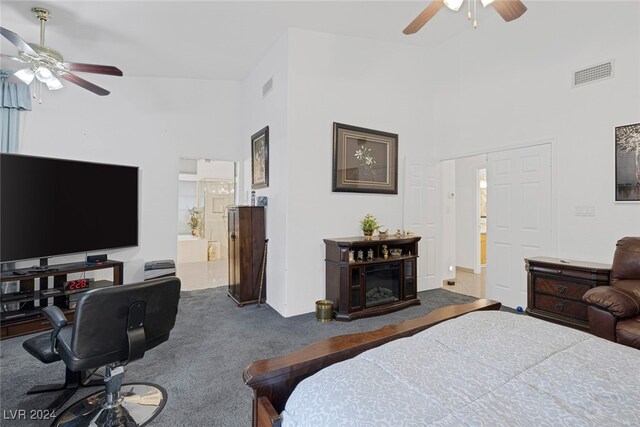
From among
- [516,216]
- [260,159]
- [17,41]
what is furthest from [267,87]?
[516,216]

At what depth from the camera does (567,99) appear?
353 cm

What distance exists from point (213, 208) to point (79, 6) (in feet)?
18.6

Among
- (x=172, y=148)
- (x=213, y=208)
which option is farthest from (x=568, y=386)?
(x=213, y=208)

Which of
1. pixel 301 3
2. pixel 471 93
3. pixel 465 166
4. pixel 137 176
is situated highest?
pixel 301 3

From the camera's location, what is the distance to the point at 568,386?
37.2 inches

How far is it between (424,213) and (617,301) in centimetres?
269

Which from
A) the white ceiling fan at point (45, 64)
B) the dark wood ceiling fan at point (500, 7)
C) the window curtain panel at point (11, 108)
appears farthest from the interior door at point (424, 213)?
the window curtain panel at point (11, 108)

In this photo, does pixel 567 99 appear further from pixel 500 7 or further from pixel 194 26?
pixel 194 26

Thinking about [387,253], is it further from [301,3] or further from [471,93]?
[301,3]

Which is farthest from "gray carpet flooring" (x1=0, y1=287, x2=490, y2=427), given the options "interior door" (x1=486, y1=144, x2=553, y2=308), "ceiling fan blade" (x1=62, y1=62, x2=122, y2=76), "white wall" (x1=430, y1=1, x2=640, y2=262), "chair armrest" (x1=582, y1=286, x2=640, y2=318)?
"ceiling fan blade" (x1=62, y1=62, x2=122, y2=76)

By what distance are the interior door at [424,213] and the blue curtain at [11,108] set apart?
17.0 feet

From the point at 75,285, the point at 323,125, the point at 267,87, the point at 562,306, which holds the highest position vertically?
the point at 267,87

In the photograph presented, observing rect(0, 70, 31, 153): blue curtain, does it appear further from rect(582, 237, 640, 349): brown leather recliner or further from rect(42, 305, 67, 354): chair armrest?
rect(582, 237, 640, 349): brown leather recliner

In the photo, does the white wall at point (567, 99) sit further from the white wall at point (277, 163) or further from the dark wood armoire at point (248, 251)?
the dark wood armoire at point (248, 251)
